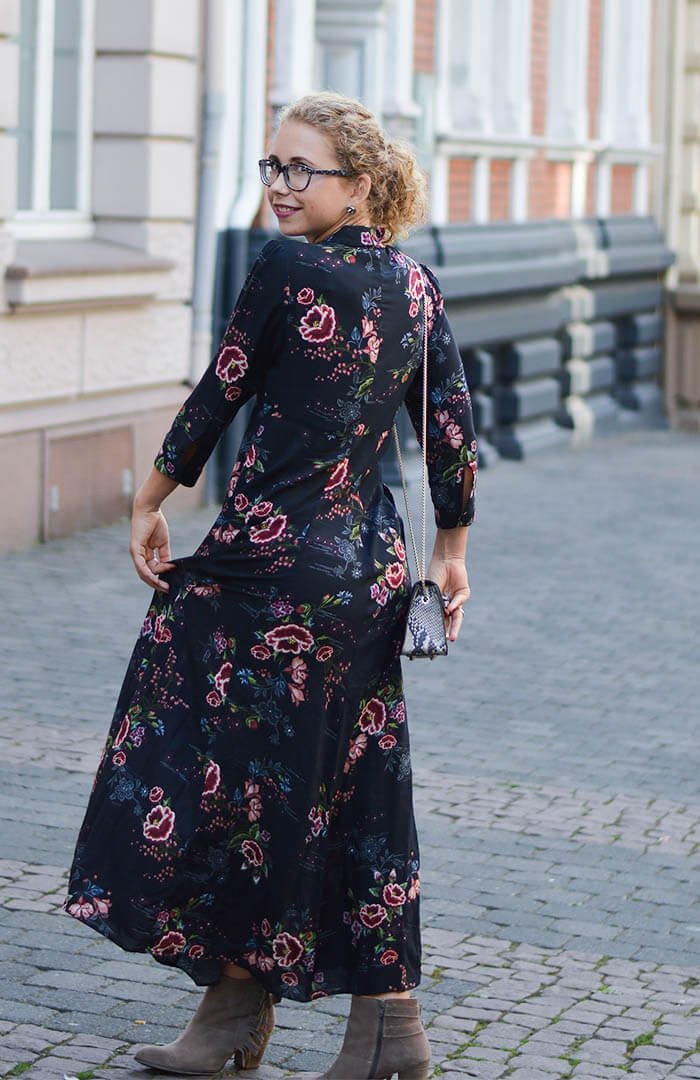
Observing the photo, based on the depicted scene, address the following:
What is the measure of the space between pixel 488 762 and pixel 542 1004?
216 cm

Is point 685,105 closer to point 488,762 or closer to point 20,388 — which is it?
point 20,388

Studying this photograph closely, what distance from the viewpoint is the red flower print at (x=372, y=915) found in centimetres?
375

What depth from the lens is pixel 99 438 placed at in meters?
10.5

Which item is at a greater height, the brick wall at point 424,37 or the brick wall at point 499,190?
the brick wall at point 424,37

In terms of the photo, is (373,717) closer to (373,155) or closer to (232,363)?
(232,363)

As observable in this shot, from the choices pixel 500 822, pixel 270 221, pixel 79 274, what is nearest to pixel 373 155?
pixel 500 822

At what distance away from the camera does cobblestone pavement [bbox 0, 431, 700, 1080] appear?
4188mm

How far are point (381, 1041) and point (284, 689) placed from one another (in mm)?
700

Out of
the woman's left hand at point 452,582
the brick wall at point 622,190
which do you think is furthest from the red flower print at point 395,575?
the brick wall at point 622,190

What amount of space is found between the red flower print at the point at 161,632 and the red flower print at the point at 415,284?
30.0 inches

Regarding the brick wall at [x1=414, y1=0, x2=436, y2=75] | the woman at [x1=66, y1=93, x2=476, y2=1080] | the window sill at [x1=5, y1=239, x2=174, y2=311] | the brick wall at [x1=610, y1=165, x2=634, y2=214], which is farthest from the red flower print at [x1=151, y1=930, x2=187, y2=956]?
the brick wall at [x1=610, y1=165, x2=634, y2=214]

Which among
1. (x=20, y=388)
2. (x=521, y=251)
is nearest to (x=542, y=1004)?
(x=20, y=388)

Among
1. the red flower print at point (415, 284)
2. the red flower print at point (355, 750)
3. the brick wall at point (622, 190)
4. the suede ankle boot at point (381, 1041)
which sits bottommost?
the suede ankle boot at point (381, 1041)

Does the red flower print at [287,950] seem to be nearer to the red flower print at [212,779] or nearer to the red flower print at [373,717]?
the red flower print at [212,779]
